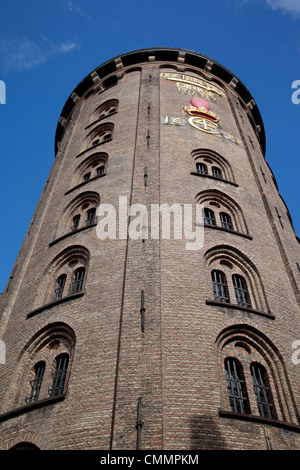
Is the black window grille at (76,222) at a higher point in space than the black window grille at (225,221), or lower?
higher

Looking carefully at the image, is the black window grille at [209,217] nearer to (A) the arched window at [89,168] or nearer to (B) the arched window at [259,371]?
(B) the arched window at [259,371]

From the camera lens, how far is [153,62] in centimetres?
2633

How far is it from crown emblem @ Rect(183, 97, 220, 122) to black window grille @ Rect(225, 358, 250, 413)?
13289 mm

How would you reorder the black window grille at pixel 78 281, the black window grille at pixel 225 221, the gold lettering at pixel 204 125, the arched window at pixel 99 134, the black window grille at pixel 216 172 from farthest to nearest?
the arched window at pixel 99 134 < the gold lettering at pixel 204 125 < the black window grille at pixel 216 172 < the black window grille at pixel 225 221 < the black window grille at pixel 78 281

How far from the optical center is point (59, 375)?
11141 millimetres

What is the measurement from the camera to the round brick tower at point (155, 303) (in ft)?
30.0

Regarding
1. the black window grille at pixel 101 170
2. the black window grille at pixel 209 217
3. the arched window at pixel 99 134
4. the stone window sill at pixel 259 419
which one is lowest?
the stone window sill at pixel 259 419

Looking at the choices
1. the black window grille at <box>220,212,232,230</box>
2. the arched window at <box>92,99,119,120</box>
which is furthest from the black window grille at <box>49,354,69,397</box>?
the arched window at <box>92,99,119,120</box>

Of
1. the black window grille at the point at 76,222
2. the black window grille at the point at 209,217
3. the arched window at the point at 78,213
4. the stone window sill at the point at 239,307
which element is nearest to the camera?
the stone window sill at the point at 239,307

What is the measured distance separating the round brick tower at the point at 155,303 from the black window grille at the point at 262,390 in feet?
0.10

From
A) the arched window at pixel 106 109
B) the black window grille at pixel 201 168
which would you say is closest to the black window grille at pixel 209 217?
the black window grille at pixel 201 168

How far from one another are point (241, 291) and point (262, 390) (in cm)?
323

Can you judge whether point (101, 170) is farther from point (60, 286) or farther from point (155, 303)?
point (155, 303)
